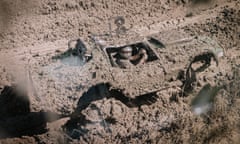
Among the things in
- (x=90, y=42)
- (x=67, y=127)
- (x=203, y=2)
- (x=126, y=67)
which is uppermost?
(x=203, y=2)

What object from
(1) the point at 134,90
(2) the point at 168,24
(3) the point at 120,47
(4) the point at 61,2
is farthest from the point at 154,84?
(4) the point at 61,2

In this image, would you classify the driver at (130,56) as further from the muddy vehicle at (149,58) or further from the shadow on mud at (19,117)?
the shadow on mud at (19,117)

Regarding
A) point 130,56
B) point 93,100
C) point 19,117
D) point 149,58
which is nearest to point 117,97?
point 93,100

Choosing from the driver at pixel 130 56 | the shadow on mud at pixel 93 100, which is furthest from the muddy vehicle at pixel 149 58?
the shadow on mud at pixel 93 100

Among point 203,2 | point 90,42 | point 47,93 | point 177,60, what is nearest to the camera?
point 47,93

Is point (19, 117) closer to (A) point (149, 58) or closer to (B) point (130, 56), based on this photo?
(B) point (130, 56)

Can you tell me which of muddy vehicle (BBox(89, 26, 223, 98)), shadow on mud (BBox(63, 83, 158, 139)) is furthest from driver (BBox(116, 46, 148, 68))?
shadow on mud (BBox(63, 83, 158, 139))

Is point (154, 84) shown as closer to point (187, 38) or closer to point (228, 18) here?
point (187, 38)
